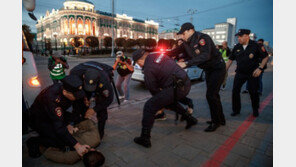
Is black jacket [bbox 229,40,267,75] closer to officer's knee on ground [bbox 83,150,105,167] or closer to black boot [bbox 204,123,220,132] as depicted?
black boot [bbox 204,123,220,132]

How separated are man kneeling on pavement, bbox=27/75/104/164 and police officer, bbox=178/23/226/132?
69.4 inches

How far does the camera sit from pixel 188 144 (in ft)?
9.57

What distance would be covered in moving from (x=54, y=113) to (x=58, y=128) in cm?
20

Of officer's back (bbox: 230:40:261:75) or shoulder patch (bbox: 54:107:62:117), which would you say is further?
officer's back (bbox: 230:40:261:75)

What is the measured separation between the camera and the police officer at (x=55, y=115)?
7.07ft

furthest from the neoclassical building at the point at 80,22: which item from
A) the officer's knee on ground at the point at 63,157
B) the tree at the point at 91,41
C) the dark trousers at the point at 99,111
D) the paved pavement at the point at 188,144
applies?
the officer's knee on ground at the point at 63,157

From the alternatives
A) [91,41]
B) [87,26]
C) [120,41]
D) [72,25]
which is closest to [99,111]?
[91,41]

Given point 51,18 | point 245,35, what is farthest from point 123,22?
point 245,35

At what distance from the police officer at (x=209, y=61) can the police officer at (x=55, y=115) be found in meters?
1.72

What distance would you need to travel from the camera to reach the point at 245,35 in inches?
150

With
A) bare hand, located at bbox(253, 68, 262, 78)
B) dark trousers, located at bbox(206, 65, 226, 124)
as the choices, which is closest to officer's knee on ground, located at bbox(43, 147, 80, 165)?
dark trousers, located at bbox(206, 65, 226, 124)

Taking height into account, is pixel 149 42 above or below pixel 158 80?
above

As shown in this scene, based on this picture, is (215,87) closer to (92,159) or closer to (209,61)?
(209,61)

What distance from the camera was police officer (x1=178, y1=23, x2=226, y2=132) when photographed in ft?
9.78
